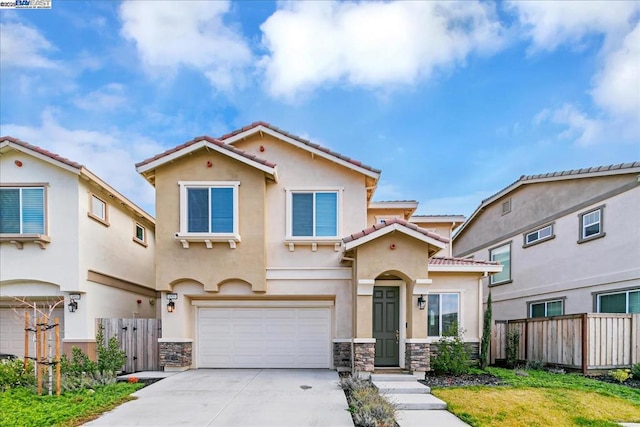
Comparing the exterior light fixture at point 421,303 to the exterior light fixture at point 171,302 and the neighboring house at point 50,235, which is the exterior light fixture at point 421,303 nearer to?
the exterior light fixture at point 171,302

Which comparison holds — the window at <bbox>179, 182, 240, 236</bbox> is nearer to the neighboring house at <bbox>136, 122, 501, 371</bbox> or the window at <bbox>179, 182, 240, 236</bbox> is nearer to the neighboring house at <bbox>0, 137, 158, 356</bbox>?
the neighboring house at <bbox>136, 122, 501, 371</bbox>

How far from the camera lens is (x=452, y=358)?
1013cm

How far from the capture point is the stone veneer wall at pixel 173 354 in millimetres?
10750

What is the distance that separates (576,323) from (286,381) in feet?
25.9

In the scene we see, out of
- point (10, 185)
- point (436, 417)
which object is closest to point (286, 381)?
point (436, 417)

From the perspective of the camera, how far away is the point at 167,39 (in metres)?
12.9

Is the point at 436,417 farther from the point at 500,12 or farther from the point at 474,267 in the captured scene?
the point at 500,12

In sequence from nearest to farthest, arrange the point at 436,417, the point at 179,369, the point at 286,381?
the point at 436,417, the point at 286,381, the point at 179,369

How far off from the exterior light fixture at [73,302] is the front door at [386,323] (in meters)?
8.44

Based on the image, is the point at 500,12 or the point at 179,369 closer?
the point at 179,369

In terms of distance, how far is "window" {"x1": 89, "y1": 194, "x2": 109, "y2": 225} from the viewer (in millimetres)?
11242

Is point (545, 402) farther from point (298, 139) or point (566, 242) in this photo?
point (298, 139)

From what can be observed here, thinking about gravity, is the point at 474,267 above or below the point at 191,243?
below

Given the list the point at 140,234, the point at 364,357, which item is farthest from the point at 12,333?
the point at 364,357
